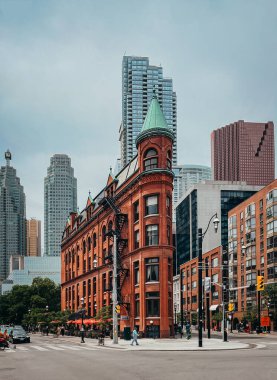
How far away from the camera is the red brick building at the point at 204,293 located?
12106 centimetres

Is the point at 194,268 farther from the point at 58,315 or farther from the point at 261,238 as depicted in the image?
the point at 58,315

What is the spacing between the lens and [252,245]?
107438mm

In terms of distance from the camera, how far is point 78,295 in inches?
3935

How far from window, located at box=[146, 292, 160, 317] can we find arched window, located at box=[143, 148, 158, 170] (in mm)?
14241

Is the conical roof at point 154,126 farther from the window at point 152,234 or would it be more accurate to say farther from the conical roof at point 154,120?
the window at point 152,234

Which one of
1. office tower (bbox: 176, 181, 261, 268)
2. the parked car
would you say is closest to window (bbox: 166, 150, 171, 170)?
the parked car

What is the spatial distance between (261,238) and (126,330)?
54.3 metres

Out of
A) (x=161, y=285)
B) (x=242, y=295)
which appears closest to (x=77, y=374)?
(x=161, y=285)

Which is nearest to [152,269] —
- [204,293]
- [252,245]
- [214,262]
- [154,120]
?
[154,120]

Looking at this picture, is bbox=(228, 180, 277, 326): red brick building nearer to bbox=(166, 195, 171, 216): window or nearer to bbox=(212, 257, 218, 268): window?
bbox=(212, 257, 218, 268): window

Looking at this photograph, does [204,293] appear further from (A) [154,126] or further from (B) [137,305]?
(A) [154,126]

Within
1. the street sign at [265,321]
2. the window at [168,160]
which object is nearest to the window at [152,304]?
the window at [168,160]

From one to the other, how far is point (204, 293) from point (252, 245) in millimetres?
23743

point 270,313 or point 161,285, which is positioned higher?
point 161,285
